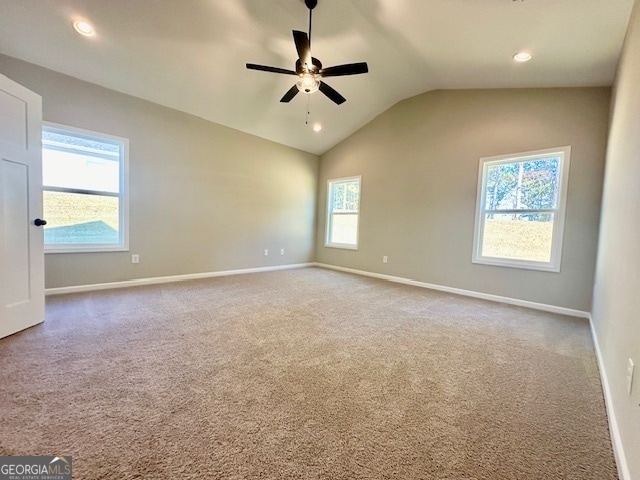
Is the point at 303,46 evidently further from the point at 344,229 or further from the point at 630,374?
the point at 344,229

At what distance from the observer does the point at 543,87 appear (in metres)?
3.50

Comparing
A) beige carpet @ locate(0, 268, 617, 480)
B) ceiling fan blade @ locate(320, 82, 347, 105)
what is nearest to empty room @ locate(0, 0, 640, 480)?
beige carpet @ locate(0, 268, 617, 480)

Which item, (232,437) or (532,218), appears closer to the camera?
(232,437)

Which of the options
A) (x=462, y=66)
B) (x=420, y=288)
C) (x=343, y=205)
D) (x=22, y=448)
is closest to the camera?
(x=22, y=448)

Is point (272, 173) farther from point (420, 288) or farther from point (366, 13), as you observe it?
point (420, 288)

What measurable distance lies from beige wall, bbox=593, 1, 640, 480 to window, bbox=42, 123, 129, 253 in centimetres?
513

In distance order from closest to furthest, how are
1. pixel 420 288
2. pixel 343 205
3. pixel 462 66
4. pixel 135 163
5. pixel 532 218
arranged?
pixel 462 66 < pixel 532 218 < pixel 135 163 < pixel 420 288 < pixel 343 205

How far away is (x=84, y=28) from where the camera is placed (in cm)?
287

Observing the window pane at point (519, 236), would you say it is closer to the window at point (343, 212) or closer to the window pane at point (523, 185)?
the window pane at point (523, 185)

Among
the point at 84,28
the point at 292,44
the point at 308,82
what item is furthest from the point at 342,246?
the point at 84,28

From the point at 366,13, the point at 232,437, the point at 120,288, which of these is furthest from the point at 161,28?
the point at 232,437

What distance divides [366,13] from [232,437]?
12.7 feet

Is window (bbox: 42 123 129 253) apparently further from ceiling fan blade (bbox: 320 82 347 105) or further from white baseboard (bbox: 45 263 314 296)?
ceiling fan blade (bbox: 320 82 347 105)

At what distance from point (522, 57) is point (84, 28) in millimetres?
4738
